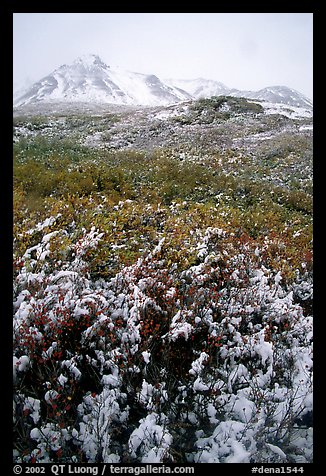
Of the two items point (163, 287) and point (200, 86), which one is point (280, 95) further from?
point (163, 287)

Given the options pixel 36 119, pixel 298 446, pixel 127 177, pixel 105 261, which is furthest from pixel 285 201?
pixel 36 119

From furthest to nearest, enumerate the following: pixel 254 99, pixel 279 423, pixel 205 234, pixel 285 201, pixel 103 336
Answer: pixel 254 99 → pixel 285 201 → pixel 205 234 → pixel 103 336 → pixel 279 423

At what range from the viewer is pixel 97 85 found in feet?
20.6

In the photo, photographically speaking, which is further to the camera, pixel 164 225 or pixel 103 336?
pixel 164 225

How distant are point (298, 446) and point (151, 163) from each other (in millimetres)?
4847

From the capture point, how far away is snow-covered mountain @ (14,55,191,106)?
18.1 ft

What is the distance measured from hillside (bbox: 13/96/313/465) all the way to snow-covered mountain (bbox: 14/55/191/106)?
47cm

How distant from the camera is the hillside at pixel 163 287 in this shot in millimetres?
3506

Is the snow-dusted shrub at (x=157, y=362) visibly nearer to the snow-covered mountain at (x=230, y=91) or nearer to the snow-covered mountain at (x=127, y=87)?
the snow-covered mountain at (x=127, y=87)

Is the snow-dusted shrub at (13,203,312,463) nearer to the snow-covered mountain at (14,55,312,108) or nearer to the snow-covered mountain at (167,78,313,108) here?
the snow-covered mountain at (14,55,312,108)

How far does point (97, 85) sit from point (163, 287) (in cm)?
424

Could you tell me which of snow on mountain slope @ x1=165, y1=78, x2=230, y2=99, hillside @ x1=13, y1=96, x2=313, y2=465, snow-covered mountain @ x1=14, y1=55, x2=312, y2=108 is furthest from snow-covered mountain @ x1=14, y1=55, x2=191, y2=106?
hillside @ x1=13, y1=96, x2=313, y2=465
